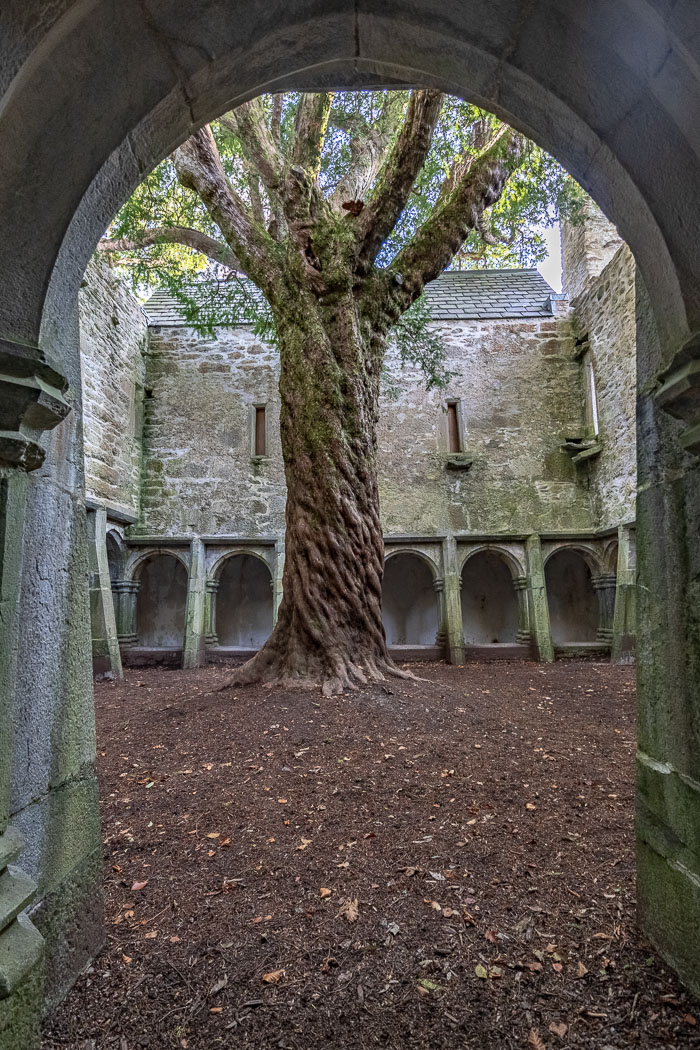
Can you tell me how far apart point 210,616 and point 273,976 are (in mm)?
6308

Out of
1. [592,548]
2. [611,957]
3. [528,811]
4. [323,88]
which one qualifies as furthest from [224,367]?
[611,957]

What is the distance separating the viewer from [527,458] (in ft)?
29.6

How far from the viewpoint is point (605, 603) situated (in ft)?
24.9

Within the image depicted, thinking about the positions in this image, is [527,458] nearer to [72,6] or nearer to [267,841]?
[267,841]

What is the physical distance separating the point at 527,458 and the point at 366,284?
5183mm

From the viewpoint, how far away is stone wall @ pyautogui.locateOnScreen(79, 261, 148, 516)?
7462 mm

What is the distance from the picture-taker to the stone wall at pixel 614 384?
24.8 ft

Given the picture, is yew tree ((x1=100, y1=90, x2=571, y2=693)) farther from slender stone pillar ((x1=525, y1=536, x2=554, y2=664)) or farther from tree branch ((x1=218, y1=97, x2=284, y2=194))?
slender stone pillar ((x1=525, y1=536, x2=554, y2=664))

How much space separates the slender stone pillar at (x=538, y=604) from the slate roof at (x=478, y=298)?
457 centimetres

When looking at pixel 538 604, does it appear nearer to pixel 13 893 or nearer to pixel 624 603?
pixel 624 603

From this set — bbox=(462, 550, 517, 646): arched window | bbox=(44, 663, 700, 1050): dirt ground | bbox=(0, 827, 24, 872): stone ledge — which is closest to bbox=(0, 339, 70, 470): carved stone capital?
bbox=(0, 827, 24, 872): stone ledge

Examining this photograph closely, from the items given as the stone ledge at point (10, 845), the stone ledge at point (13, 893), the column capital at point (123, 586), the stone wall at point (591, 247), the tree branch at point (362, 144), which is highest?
the stone wall at point (591, 247)

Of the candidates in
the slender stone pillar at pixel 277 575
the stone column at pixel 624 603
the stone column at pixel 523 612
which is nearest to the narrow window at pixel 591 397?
the stone column at pixel 624 603

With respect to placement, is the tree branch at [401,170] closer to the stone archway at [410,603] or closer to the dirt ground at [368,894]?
the dirt ground at [368,894]
